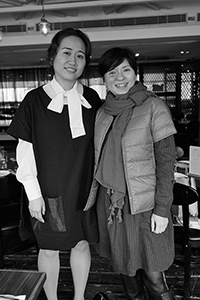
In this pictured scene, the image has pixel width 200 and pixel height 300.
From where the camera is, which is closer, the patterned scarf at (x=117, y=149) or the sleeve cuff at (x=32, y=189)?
the patterned scarf at (x=117, y=149)

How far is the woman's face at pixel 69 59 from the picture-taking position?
1.54 metres

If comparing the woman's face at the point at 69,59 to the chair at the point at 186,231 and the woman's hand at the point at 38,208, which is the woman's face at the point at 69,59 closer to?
the woman's hand at the point at 38,208

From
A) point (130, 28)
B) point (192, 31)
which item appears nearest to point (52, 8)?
point (130, 28)

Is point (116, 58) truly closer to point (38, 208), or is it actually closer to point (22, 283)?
point (38, 208)

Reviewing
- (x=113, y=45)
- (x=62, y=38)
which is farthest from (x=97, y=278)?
(x=113, y=45)

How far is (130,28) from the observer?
581cm

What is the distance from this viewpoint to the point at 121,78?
1.47m

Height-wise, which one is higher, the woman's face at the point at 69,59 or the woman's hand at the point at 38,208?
the woman's face at the point at 69,59

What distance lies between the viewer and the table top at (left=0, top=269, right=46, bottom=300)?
3.17 ft

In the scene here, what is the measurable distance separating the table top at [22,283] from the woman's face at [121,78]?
0.89 metres

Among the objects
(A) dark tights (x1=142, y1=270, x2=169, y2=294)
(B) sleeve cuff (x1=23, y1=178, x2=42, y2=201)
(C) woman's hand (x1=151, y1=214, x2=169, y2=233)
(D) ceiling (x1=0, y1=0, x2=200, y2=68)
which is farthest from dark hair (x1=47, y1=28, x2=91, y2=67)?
Answer: (D) ceiling (x1=0, y1=0, x2=200, y2=68)

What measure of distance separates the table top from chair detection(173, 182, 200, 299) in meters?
1.00


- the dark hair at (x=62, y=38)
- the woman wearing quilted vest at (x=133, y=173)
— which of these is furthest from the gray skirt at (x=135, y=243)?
the dark hair at (x=62, y=38)

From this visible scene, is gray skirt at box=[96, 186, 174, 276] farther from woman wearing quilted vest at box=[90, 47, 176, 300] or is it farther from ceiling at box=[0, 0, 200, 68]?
ceiling at box=[0, 0, 200, 68]
